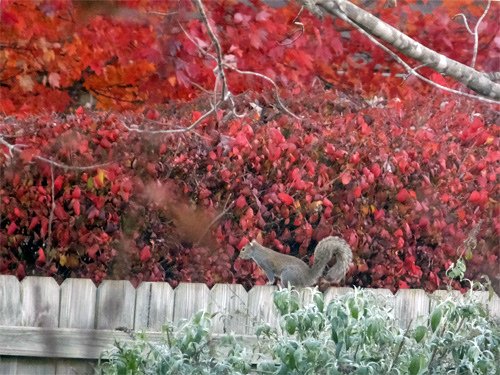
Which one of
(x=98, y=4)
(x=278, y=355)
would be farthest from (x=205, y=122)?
(x=278, y=355)

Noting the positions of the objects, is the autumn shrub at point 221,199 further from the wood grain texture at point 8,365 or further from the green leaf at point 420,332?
the green leaf at point 420,332

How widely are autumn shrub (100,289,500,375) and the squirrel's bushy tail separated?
0.68 metres

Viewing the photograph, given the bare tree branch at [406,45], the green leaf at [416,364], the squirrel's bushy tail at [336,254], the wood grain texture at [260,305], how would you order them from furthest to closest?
the wood grain texture at [260,305], the squirrel's bushy tail at [336,254], the green leaf at [416,364], the bare tree branch at [406,45]

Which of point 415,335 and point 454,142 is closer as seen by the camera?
point 415,335

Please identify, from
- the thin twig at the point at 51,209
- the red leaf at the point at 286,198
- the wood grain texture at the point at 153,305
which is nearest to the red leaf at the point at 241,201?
the red leaf at the point at 286,198

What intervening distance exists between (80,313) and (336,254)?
1100 mm

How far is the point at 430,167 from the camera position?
4.93 meters

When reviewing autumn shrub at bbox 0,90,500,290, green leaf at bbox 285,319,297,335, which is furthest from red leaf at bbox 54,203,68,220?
green leaf at bbox 285,319,297,335

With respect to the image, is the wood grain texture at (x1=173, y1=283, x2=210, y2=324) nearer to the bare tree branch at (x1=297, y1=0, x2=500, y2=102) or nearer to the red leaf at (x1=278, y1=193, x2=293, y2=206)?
the red leaf at (x1=278, y1=193, x2=293, y2=206)

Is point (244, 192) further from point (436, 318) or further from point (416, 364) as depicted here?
point (416, 364)

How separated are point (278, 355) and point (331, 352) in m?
0.19

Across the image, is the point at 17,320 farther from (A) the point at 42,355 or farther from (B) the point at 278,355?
(B) the point at 278,355

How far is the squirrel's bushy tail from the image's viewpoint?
4.44 meters

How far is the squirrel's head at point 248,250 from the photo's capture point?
459cm
